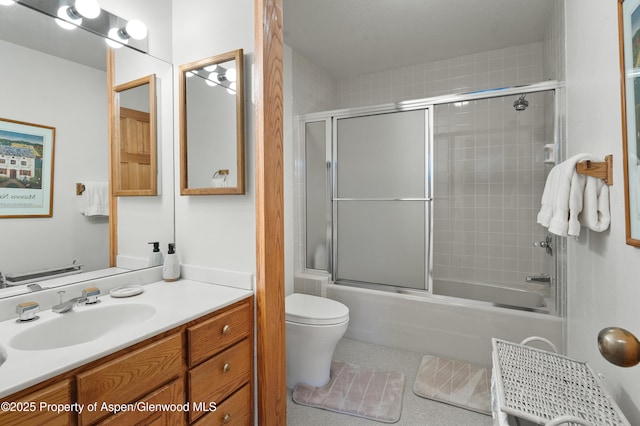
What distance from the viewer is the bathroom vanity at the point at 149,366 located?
2.58ft

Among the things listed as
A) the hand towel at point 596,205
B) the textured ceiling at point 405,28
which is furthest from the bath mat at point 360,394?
the textured ceiling at point 405,28

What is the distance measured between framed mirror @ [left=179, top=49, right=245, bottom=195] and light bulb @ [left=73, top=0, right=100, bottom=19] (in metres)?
0.40

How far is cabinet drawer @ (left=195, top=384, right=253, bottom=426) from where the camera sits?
4.09 feet

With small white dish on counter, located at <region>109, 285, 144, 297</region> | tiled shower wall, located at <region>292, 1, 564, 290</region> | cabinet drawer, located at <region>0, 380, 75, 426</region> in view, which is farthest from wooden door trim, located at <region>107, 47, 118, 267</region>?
tiled shower wall, located at <region>292, 1, 564, 290</region>

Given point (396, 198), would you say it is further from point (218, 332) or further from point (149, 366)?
point (149, 366)

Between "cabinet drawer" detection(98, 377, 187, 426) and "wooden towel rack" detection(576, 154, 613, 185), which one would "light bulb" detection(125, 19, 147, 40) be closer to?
"cabinet drawer" detection(98, 377, 187, 426)

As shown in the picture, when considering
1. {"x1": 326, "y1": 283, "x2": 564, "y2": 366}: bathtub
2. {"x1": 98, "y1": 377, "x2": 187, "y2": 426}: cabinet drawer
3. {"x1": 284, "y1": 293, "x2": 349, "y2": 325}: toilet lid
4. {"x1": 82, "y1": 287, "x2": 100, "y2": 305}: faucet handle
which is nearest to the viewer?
→ {"x1": 98, "y1": 377, "x2": 187, "y2": 426}: cabinet drawer

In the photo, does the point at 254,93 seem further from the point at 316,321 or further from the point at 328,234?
the point at 328,234

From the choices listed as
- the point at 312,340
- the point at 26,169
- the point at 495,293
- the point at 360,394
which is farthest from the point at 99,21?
the point at 495,293

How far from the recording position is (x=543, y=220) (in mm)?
1470

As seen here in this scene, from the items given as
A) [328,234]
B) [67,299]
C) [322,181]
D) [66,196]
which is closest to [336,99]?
[322,181]

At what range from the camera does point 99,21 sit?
1.42m

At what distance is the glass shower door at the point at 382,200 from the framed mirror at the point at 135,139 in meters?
1.57

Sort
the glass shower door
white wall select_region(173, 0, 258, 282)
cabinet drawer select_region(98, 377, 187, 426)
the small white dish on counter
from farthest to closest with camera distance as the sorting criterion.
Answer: the glass shower door
white wall select_region(173, 0, 258, 282)
the small white dish on counter
cabinet drawer select_region(98, 377, 187, 426)
